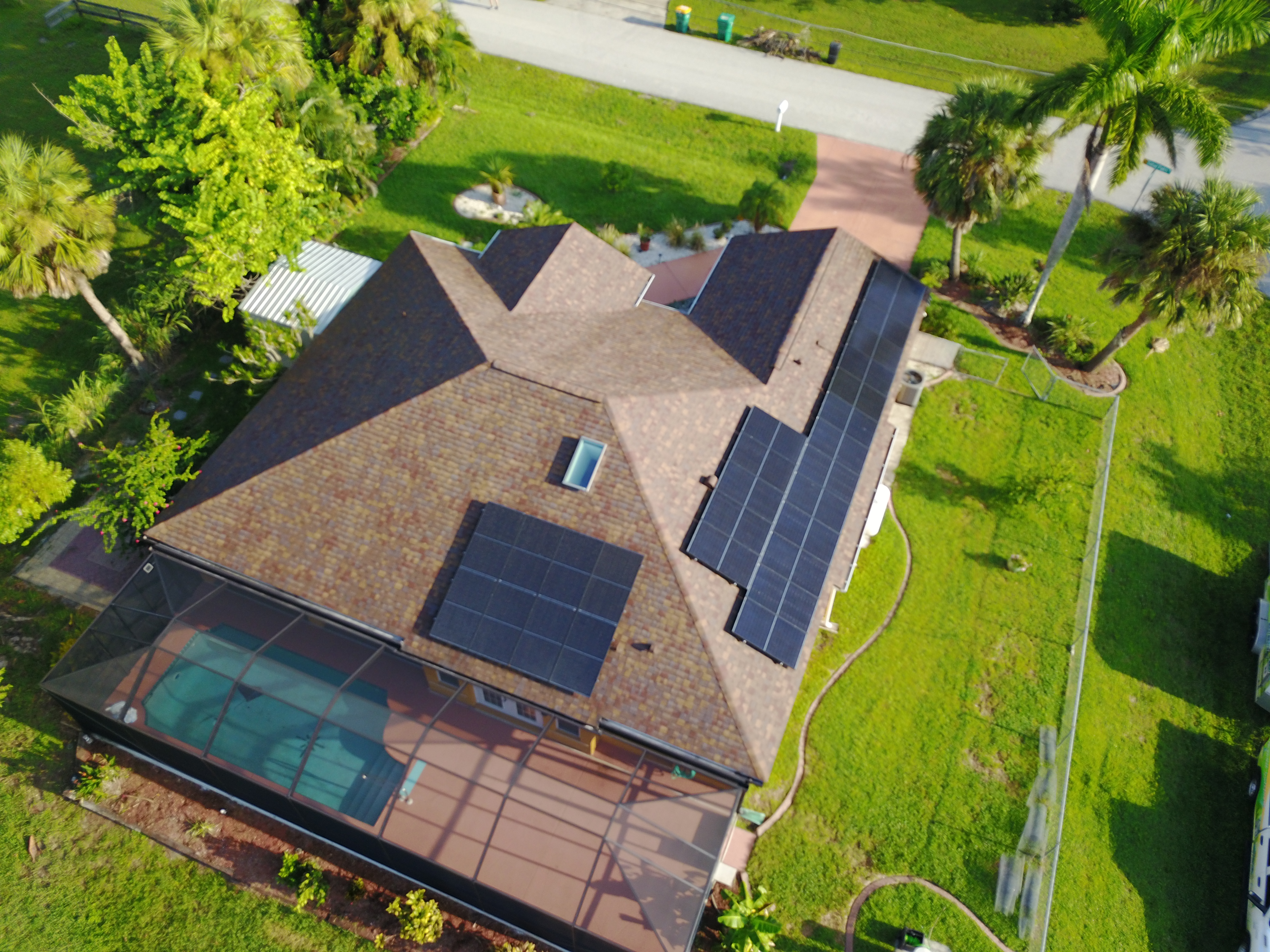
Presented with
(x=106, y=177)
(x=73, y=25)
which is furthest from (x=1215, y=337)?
(x=73, y=25)

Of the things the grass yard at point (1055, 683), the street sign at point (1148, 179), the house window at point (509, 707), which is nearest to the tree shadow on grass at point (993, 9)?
the street sign at point (1148, 179)

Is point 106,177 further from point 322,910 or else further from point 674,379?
point 322,910

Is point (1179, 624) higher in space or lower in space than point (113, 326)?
lower

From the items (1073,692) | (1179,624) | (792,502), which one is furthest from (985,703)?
(792,502)

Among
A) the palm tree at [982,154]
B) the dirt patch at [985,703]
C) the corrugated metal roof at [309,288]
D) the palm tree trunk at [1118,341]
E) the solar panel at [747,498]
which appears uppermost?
the palm tree at [982,154]

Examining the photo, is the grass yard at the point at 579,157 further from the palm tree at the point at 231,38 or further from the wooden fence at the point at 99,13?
the wooden fence at the point at 99,13

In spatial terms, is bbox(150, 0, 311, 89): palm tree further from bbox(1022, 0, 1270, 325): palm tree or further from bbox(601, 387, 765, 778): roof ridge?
bbox(1022, 0, 1270, 325): palm tree

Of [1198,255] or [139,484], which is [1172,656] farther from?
[139,484]
